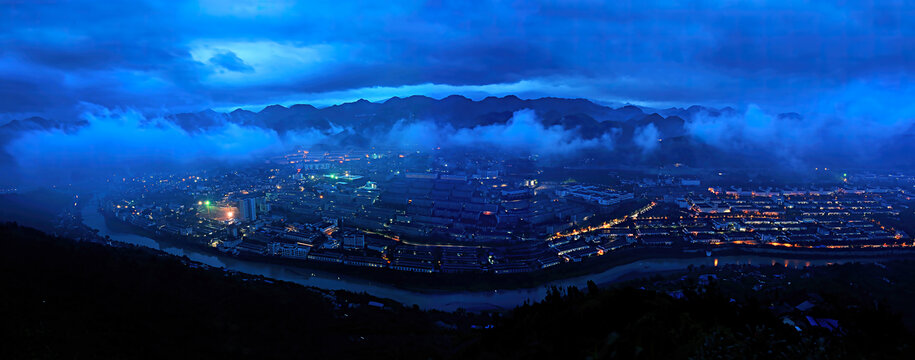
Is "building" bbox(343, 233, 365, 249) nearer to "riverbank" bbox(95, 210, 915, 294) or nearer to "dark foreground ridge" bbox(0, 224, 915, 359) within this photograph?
"riverbank" bbox(95, 210, 915, 294)

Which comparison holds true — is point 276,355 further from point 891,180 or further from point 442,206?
point 891,180

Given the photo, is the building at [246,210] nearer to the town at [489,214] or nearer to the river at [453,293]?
the town at [489,214]

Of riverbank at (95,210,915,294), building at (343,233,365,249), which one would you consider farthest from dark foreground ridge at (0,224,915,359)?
building at (343,233,365,249)

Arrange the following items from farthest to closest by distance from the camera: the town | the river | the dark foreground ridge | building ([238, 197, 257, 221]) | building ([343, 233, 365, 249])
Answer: building ([238, 197, 257, 221]) < building ([343, 233, 365, 249]) < the town < the river < the dark foreground ridge

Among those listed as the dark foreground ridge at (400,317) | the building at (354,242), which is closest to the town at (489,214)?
the building at (354,242)

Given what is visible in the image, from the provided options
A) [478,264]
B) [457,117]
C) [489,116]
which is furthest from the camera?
[457,117]

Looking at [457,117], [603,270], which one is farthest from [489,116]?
[603,270]
